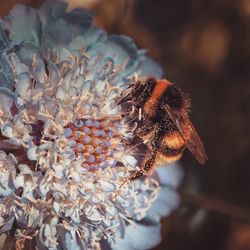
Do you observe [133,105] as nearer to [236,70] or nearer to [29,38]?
[29,38]

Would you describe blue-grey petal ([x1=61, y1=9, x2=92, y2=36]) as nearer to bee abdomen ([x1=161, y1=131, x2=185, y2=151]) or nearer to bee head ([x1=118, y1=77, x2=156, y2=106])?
bee head ([x1=118, y1=77, x2=156, y2=106])

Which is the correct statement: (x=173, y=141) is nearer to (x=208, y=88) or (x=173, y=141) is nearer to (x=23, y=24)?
(x=23, y=24)

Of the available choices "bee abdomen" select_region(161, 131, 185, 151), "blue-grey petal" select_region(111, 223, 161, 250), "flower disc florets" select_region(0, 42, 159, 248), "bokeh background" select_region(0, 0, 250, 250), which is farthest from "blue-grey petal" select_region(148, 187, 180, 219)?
"bokeh background" select_region(0, 0, 250, 250)

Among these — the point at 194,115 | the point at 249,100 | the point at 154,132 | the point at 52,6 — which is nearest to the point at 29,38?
the point at 52,6

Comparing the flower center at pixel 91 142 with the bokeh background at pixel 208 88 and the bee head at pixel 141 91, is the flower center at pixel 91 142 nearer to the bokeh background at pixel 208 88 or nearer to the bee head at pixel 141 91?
the bee head at pixel 141 91

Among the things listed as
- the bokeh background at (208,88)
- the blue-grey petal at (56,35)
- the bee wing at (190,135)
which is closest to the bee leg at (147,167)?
the bee wing at (190,135)

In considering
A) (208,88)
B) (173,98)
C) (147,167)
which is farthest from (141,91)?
(208,88)
